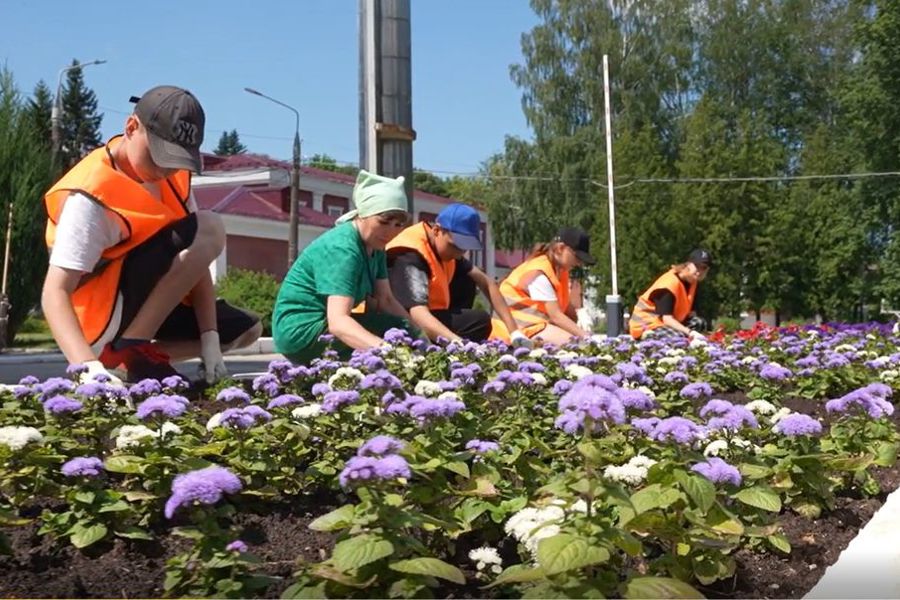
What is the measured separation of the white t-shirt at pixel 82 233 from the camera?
14.2 ft

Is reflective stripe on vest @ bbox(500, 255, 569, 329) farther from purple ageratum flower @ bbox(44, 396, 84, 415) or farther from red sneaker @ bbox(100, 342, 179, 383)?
purple ageratum flower @ bbox(44, 396, 84, 415)

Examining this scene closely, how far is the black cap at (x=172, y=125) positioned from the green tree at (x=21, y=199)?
1957 cm

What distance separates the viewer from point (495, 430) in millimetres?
3365

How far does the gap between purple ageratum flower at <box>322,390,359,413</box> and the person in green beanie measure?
1.70 meters

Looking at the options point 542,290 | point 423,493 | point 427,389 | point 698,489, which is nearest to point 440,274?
point 542,290

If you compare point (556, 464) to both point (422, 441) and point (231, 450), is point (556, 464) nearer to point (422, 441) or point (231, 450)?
point (422, 441)

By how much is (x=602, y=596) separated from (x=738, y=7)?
4526 cm

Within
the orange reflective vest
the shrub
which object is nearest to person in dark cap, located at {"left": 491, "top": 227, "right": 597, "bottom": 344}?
the orange reflective vest

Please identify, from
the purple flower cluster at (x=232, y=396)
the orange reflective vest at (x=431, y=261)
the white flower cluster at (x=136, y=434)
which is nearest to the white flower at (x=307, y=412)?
the purple flower cluster at (x=232, y=396)

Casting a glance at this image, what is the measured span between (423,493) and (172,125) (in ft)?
8.39

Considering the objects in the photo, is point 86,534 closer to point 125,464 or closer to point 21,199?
point 125,464

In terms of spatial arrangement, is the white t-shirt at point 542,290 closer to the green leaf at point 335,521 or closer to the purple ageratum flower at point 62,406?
the purple ageratum flower at point 62,406

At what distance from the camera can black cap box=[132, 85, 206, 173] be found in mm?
4430

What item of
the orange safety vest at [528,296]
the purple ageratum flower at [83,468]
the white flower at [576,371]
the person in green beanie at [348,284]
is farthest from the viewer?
the orange safety vest at [528,296]
